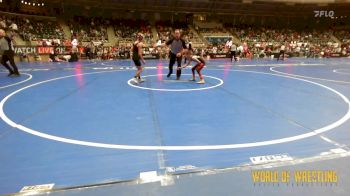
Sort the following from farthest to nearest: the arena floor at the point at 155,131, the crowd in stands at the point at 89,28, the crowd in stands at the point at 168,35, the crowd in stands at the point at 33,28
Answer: the crowd in stands at the point at 89,28, the crowd in stands at the point at 168,35, the crowd in stands at the point at 33,28, the arena floor at the point at 155,131

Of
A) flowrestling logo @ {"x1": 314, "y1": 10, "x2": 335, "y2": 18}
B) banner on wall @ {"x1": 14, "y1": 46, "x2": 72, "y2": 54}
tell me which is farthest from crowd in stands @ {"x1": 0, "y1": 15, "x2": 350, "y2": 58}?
flowrestling logo @ {"x1": 314, "y1": 10, "x2": 335, "y2": 18}

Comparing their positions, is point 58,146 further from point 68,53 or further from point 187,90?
point 68,53

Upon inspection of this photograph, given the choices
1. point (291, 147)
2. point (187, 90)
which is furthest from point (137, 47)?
point (291, 147)

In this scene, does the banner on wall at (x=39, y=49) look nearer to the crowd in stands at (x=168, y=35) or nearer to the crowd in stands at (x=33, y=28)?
the crowd in stands at (x=168, y=35)

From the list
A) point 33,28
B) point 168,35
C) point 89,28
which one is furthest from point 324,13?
point 33,28

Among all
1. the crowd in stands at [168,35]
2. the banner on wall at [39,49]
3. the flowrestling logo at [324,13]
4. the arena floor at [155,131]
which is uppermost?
the flowrestling logo at [324,13]

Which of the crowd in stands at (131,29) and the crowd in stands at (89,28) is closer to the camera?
the crowd in stands at (89,28)

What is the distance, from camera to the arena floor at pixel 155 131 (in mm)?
3500

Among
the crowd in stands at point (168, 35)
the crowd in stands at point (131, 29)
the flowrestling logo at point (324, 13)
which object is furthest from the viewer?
the flowrestling logo at point (324, 13)

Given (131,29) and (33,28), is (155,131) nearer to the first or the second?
(33,28)

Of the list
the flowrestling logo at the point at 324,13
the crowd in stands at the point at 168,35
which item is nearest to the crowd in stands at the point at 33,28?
the crowd in stands at the point at 168,35

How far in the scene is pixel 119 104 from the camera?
22.4ft

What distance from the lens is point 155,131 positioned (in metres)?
4.83

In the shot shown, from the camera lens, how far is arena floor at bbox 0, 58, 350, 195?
11.5ft
